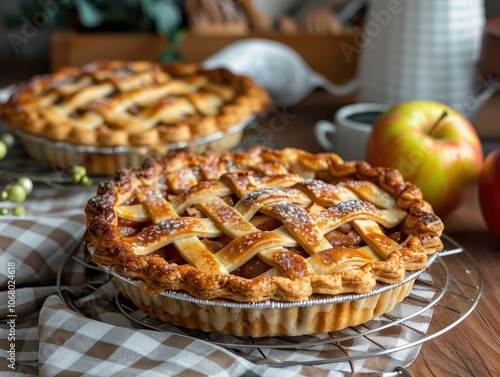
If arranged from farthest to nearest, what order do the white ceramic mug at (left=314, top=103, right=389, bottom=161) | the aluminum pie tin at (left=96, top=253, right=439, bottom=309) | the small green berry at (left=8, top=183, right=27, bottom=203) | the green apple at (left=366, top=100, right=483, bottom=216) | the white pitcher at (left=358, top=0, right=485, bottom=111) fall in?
the white pitcher at (left=358, top=0, right=485, bottom=111)
the white ceramic mug at (left=314, top=103, right=389, bottom=161)
the green apple at (left=366, top=100, right=483, bottom=216)
the small green berry at (left=8, top=183, right=27, bottom=203)
the aluminum pie tin at (left=96, top=253, right=439, bottom=309)

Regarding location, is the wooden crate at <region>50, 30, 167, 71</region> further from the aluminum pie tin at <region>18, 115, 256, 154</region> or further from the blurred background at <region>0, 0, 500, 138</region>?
the aluminum pie tin at <region>18, 115, 256, 154</region>

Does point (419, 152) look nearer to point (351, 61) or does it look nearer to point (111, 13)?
point (351, 61)

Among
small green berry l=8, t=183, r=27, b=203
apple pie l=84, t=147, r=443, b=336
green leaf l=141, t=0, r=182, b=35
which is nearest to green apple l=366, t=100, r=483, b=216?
apple pie l=84, t=147, r=443, b=336

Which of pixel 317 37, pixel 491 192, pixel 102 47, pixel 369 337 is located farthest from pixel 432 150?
pixel 102 47

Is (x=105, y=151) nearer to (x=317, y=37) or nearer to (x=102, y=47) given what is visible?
(x=102, y=47)

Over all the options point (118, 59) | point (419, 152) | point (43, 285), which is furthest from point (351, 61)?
point (43, 285)

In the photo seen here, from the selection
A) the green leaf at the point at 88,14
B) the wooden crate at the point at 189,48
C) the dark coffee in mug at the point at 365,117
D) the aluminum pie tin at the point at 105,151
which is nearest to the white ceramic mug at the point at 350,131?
the dark coffee in mug at the point at 365,117

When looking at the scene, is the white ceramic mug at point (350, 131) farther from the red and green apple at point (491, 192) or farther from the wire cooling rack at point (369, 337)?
the wire cooling rack at point (369, 337)
